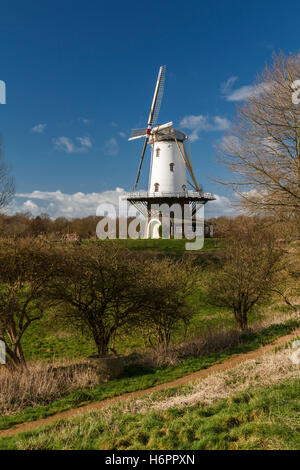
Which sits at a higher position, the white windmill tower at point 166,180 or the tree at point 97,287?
the white windmill tower at point 166,180

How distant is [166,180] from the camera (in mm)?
42438

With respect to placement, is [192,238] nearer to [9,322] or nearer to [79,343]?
[79,343]

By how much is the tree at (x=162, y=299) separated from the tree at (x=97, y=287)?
1.60ft

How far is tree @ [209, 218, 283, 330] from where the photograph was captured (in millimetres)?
15984

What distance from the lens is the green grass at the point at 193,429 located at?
4.54 meters

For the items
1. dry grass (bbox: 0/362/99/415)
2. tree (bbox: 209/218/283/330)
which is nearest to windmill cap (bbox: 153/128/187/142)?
tree (bbox: 209/218/283/330)

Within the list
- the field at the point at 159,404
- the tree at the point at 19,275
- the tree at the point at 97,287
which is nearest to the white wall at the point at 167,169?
the field at the point at 159,404

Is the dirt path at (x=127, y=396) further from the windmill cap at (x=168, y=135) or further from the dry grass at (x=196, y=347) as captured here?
the windmill cap at (x=168, y=135)

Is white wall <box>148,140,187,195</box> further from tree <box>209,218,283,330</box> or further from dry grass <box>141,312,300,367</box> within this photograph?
dry grass <box>141,312,300,367</box>

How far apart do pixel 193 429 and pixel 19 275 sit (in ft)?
20.2

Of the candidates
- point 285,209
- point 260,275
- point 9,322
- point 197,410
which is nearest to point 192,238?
point 260,275

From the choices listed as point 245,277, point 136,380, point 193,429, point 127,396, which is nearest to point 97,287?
point 136,380

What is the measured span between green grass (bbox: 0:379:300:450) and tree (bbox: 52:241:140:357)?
4898 millimetres

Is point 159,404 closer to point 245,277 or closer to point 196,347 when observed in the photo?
point 196,347
